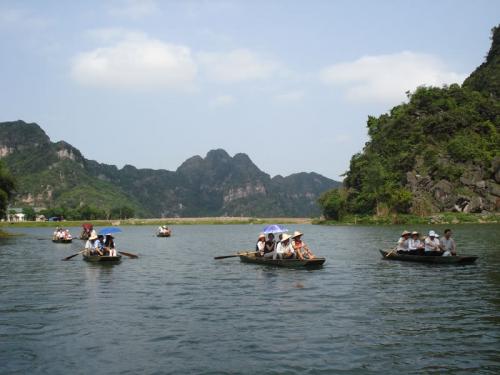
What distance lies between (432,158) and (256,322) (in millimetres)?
97801

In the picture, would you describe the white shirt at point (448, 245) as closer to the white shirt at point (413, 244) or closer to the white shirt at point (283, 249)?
the white shirt at point (413, 244)

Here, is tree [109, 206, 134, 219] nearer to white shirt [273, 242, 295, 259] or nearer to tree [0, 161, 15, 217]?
tree [0, 161, 15, 217]

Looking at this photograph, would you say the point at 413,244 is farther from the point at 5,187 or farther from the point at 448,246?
the point at 5,187

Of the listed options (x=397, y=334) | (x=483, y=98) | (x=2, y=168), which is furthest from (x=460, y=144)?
(x=397, y=334)

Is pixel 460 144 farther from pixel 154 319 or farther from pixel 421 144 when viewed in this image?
pixel 154 319

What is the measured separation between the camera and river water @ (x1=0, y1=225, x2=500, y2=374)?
10.4 metres

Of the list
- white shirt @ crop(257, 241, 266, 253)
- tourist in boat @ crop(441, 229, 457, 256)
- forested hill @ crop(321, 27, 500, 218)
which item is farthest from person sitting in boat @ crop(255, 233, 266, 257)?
forested hill @ crop(321, 27, 500, 218)

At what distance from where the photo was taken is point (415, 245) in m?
28.9

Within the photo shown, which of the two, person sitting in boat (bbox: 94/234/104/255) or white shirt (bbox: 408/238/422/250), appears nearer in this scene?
white shirt (bbox: 408/238/422/250)

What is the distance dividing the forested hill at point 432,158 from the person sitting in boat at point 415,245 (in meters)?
71.0

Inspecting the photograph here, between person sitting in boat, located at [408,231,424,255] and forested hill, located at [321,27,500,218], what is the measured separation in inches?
2796

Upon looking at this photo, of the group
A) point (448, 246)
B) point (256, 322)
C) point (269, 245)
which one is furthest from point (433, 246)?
point (256, 322)

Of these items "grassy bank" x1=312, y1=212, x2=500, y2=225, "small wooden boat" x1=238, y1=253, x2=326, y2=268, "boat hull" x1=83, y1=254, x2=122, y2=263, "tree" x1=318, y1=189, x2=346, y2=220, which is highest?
"tree" x1=318, y1=189, x2=346, y2=220

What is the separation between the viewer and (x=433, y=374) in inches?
377
